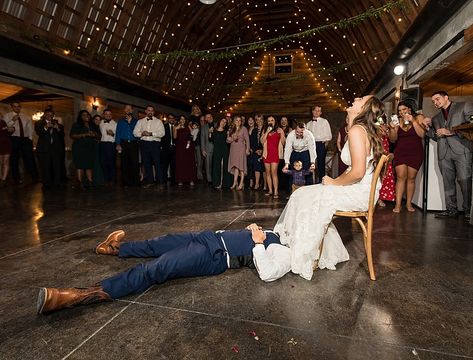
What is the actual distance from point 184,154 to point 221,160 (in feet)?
3.08

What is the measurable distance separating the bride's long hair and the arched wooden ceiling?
431 centimetres

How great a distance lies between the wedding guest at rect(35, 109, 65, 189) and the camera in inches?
267

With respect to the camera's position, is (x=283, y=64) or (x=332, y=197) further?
(x=283, y=64)

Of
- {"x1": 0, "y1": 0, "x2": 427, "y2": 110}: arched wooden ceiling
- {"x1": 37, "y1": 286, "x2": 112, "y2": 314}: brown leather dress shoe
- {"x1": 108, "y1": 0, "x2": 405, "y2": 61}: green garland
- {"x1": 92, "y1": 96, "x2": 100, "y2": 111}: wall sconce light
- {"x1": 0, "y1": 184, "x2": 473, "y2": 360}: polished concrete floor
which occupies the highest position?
{"x1": 0, "y1": 0, "x2": 427, "y2": 110}: arched wooden ceiling

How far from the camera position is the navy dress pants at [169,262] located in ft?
5.35

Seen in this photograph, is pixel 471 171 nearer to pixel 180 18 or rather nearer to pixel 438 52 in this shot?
pixel 438 52

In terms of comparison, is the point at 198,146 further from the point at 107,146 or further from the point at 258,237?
the point at 258,237

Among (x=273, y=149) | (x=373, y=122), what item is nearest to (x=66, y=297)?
(x=373, y=122)

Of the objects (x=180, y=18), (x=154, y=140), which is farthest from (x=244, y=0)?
(x=154, y=140)

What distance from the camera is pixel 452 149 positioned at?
3.82m

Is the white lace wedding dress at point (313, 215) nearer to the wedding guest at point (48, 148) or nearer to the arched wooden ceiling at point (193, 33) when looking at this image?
the arched wooden ceiling at point (193, 33)

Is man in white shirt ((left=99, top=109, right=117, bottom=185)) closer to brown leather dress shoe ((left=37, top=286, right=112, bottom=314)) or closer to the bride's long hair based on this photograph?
brown leather dress shoe ((left=37, top=286, right=112, bottom=314))

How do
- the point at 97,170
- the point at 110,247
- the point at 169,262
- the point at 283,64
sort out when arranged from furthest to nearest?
the point at 283,64 → the point at 97,170 → the point at 110,247 → the point at 169,262

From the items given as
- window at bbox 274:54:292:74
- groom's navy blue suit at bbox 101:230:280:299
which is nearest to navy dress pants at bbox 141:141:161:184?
groom's navy blue suit at bbox 101:230:280:299
